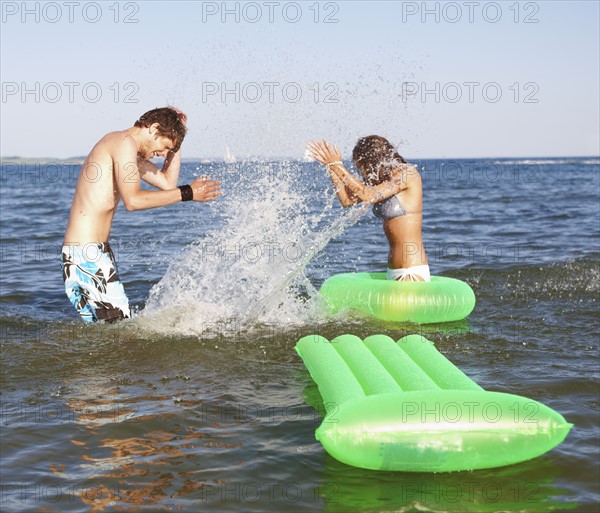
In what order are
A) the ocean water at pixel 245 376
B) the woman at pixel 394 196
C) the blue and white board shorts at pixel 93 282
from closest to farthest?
the ocean water at pixel 245 376 < the blue and white board shorts at pixel 93 282 < the woman at pixel 394 196

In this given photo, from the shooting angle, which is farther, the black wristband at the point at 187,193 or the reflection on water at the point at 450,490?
the black wristband at the point at 187,193

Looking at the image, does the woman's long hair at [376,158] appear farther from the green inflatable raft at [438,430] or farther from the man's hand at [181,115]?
the green inflatable raft at [438,430]

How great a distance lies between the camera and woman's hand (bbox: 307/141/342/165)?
7.14 metres

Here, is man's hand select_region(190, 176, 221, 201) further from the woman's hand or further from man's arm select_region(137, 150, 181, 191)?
the woman's hand

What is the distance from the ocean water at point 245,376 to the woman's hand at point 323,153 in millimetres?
586

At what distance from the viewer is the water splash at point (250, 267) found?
7430 mm

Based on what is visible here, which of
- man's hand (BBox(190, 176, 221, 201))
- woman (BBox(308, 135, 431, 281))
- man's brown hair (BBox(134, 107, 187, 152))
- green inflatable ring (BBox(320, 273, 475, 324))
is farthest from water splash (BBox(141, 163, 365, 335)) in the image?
man's brown hair (BBox(134, 107, 187, 152))

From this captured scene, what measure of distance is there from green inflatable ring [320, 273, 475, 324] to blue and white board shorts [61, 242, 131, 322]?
2.32 meters

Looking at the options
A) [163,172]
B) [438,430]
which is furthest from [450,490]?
[163,172]

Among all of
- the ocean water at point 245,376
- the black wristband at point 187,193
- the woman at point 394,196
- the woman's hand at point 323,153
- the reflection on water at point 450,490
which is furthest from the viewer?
the woman at point 394,196

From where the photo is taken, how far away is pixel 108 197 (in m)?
6.27

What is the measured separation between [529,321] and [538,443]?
3.64 meters

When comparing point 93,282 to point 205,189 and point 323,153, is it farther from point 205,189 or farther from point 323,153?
point 323,153

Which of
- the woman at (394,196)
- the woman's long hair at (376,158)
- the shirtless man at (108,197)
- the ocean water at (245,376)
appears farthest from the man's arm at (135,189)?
the woman's long hair at (376,158)
